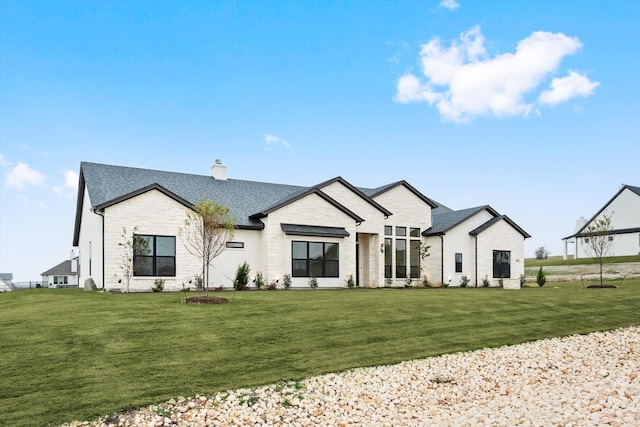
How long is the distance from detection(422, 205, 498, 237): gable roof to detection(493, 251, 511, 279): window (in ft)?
9.28

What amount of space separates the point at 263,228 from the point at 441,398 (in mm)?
17445

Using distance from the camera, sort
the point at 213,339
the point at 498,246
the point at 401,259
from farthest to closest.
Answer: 1. the point at 498,246
2. the point at 401,259
3. the point at 213,339

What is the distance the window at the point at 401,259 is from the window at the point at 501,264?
274 inches

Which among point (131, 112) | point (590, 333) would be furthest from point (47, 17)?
point (590, 333)

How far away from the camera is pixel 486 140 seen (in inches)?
1014

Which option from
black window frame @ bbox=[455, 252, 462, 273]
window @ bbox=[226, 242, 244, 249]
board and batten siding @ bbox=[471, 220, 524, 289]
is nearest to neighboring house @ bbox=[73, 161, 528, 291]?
window @ bbox=[226, 242, 244, 249]

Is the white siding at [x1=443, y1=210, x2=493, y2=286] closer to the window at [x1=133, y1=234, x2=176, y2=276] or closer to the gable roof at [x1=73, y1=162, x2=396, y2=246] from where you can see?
the gable roof at [x1=73, y1=162, x2=396, y2=246]

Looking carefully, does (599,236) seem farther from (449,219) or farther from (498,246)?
(449,219)

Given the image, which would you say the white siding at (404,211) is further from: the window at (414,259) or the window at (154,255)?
the window at (154,255)

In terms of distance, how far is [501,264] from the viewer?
33625 millimetres

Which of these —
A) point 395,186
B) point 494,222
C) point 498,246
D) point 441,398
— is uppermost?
point 395,186

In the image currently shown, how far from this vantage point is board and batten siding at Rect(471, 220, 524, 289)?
1286 inches

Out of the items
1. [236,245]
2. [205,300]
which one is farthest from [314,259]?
[205,300]

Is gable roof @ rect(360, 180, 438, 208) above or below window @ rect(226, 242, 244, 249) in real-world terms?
above
